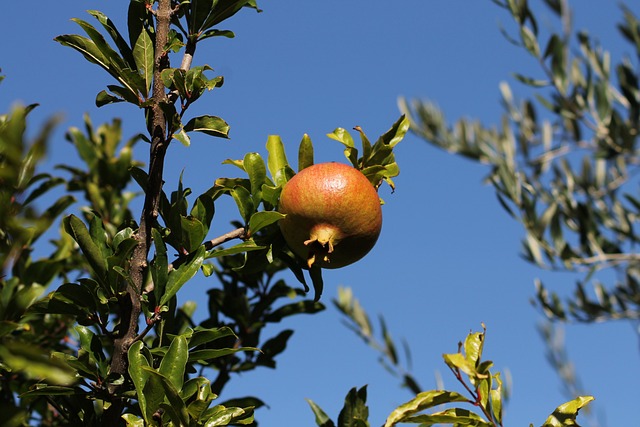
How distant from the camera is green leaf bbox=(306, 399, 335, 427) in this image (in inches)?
57.3

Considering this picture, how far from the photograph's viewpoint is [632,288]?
644cm

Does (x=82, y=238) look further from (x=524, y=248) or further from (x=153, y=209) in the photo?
(x=524, y=248)

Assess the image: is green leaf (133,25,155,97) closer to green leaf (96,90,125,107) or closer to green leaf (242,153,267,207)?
green leaf (96,90,125,107)

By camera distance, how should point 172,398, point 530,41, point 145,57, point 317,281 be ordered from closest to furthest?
point 172,398 → point 145,57 → point 317,281 → point 530,41

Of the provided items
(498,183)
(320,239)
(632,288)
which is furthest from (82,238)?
(632,288)

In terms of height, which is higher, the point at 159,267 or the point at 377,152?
the point at 377,152

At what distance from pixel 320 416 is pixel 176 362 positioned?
0.45 metres

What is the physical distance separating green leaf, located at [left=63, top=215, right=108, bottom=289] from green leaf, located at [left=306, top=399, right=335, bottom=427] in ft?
1.65

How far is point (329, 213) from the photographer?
1.25m

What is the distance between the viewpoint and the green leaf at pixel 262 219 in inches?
49.9

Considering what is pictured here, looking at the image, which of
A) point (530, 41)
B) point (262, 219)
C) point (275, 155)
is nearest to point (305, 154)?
point (275, 155)

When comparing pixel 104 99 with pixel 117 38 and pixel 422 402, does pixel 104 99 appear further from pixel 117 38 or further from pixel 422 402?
pixel 422 402

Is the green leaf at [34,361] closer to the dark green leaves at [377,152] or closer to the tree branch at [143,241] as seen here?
the tree branch at [143,241]

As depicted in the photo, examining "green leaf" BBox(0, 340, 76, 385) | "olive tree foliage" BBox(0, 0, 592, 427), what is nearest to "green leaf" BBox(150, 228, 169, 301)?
"olive tree foliage" BBox(0, 0, 592, 427)
